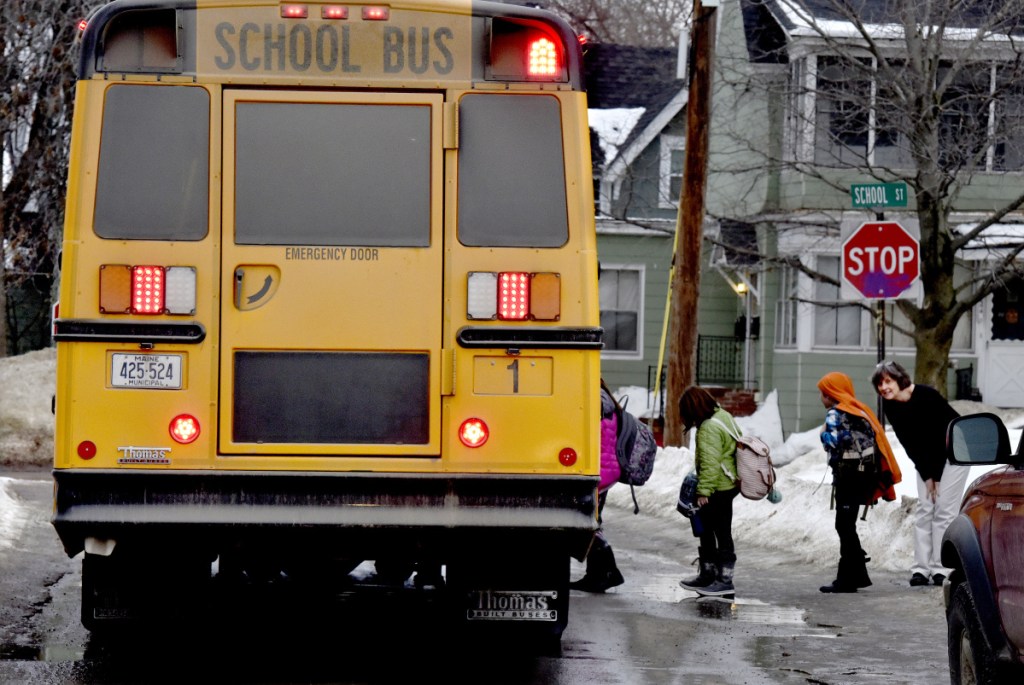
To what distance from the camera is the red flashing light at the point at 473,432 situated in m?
7.25

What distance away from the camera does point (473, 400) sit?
7.27 m

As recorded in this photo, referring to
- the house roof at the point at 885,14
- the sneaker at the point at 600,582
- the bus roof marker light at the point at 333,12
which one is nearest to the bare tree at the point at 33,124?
the house roof at the point at 885,14

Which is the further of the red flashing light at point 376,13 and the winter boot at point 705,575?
the winter boot at point 705,575

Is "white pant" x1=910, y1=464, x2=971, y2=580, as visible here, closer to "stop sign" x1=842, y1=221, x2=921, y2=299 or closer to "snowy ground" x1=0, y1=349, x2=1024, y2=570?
"snowy ground" x1=0, y1=349, x2=1024, y2=570

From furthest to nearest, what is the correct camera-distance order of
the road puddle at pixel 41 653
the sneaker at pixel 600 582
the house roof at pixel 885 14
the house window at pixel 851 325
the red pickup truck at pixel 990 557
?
the house window at pixel 851 325 < the house roof at pixel 885 14 < the sneaker at pixel 600 582 < the road puddle at pixel 41 653 < the red pickup truck at pixel 990 557

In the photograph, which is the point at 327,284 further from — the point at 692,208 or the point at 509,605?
the point at 692,208

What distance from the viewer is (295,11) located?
24.2ft

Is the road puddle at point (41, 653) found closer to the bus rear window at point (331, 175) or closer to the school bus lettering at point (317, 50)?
the bus rear window at point (331, 175)

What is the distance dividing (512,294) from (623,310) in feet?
82.3

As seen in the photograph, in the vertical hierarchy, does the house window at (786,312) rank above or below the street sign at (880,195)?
below

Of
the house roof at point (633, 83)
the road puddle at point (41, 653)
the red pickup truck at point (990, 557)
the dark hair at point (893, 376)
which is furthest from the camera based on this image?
the house roof at point (633, 83)

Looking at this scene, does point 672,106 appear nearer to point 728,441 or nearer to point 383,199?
point 728,441

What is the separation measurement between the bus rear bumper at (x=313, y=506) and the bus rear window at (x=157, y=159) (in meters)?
1.12

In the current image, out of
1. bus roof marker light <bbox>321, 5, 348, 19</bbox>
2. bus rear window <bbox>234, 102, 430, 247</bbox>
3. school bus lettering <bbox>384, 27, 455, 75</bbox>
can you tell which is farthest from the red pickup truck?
bus roof marker light <bbox>321, 5, 348, 19</bbox>
